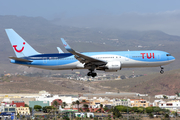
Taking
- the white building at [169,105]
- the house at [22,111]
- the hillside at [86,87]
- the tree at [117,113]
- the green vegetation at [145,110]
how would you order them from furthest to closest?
the hillside at [86,87], the white building at [169,105], the green vegetation at [145,110], the house at [22,111], the tree at [117,113]

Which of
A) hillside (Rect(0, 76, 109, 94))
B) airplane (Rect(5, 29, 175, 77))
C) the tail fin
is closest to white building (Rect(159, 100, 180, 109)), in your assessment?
hillside (Rect(0, 76, 109, 94))

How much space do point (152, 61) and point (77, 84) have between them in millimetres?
142995

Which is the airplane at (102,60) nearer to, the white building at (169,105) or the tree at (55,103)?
the tree at (55,103)

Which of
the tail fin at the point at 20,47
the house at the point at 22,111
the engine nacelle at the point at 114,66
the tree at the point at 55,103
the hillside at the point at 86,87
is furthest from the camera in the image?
the hillside at the point at 86,87

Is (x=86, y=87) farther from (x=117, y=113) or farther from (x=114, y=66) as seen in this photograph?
(x=114, y=66)

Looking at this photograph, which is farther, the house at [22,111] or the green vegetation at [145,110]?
the green vegetation at [145,110]

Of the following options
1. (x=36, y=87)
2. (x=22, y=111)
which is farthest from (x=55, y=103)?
(x=36, y=87)

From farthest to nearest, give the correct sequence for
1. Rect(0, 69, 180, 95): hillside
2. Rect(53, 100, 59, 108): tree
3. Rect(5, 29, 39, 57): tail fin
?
Rect(0, 69, 180, 95): hillside < Rect(53, 100, 59, 108): tree < Rect(5, 29, 39, 57): tail fin

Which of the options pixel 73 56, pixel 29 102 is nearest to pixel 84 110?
pixel 29 102

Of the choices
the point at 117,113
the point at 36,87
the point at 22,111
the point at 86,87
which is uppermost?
the point at 86,87

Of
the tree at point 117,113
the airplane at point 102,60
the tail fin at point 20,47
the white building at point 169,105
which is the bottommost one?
the tree at point 117,113

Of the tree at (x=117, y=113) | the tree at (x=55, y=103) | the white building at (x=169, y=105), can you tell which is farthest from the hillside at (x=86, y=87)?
the tree at (x=117, y=113)

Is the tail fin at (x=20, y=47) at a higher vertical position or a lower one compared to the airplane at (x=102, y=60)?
higher

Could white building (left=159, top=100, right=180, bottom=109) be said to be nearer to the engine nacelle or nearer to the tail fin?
the engine nacelle
